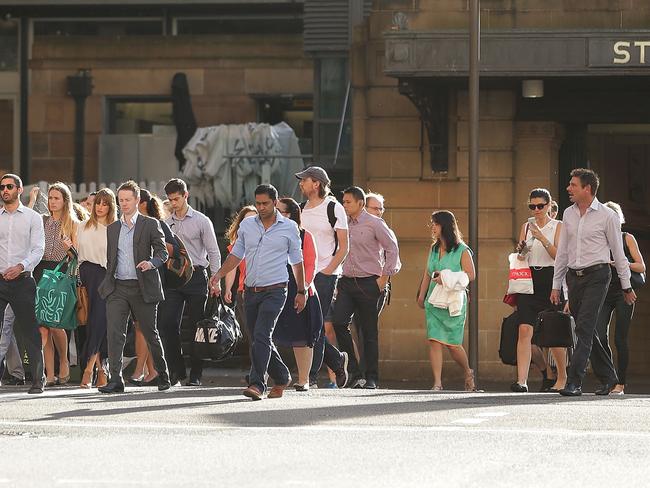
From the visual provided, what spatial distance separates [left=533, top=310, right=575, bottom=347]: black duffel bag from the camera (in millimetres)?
15578

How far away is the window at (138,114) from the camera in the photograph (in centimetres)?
2906

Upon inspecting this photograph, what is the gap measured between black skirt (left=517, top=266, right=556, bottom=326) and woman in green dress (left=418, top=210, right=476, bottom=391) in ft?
1.77

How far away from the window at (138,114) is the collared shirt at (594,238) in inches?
586

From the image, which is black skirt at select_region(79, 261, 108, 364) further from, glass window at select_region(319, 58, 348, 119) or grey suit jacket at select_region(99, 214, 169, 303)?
glass window at select_region(319, 58, 348, 119)

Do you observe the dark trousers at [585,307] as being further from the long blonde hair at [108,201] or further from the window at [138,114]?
the window at [138,114]

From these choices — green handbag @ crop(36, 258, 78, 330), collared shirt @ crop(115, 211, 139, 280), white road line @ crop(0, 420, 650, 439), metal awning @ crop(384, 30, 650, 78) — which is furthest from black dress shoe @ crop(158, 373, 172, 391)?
metal awning @ crop(384, 30, 650, 78)

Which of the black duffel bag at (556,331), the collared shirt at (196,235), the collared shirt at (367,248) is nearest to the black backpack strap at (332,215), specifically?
the collared shirt at (367,248)

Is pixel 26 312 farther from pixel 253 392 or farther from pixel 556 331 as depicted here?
pixel 556 331

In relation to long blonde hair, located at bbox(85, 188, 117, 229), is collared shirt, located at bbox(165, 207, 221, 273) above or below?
below

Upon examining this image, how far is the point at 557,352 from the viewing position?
16719mm

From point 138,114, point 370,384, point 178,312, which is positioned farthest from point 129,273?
point 138,114

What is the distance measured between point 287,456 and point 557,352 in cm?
692

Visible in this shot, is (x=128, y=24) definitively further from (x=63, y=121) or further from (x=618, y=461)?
(x=618, y=461)

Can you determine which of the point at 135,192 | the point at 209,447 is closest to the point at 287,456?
the point at 209,447
